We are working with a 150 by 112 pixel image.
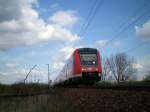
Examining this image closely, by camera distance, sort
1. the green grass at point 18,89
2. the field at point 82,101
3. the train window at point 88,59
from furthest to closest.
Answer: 1. the train window at point 88,59
2. the green grass at point 18,89
3. the field at point 82,101

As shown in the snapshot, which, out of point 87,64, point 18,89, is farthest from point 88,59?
point 18,89

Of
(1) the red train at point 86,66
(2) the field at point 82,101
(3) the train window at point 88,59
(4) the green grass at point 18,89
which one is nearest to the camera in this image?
(2) the field at point 82,101

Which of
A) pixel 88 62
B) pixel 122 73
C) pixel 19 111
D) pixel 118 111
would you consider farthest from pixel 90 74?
pixel 122 73

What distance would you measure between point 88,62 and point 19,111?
1197 cm

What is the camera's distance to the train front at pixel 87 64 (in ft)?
66.3

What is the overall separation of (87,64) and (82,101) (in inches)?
469

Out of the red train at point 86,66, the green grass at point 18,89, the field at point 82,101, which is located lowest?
the field at point 82,101

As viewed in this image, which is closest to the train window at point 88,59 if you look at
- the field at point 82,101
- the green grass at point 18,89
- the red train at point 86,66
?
the red train at point 86,66

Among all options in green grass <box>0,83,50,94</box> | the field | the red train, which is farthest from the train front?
the field

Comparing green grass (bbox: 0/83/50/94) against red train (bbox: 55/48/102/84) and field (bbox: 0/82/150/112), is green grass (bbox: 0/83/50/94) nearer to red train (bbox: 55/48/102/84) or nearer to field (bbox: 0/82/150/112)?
field (bbox: 0/82/150/112)

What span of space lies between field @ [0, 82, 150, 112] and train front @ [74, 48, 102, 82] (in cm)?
437

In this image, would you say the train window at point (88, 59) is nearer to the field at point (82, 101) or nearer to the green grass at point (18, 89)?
the green grass at point (18, 89)

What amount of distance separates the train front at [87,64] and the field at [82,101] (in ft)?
14.3

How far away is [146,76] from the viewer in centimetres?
5600
